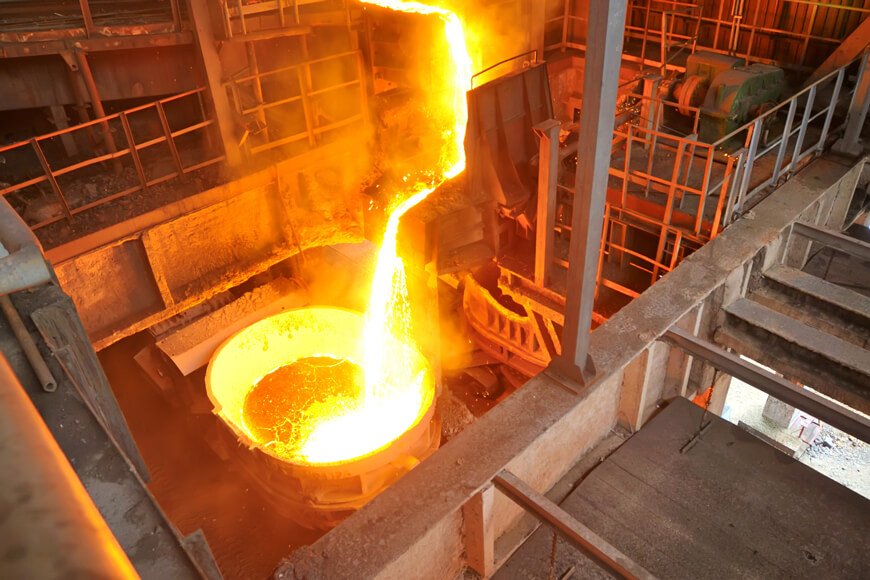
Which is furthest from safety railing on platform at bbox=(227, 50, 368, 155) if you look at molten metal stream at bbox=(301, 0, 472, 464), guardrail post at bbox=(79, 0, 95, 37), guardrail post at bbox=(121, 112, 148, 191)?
guardrail post at bbox=(79, 0, 95, 37)

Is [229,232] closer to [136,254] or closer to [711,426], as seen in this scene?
[136,254]

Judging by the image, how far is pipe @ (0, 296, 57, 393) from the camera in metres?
1.84

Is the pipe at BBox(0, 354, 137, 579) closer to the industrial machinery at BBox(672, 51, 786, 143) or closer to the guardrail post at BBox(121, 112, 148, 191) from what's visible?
the guardrail post at BBox(121, 112, 148, 191)

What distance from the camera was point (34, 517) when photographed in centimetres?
69

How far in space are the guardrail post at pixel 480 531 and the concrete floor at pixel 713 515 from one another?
177 millimetres

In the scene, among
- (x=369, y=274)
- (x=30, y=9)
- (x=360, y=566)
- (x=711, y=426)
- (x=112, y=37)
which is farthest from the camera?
(x=369, y=274)

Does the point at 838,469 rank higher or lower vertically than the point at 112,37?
lower

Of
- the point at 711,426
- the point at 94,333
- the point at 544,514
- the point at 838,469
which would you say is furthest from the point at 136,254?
the point at 838,469

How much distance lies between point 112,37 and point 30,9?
2.30 metres

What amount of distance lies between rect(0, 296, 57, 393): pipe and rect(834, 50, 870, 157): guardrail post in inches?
299

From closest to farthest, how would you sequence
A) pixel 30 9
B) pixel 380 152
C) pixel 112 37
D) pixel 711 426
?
pixel 711 426 → pixel 112 37 → pixel 30 9 → pixel 380 152

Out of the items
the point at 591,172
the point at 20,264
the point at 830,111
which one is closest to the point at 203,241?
the point at 591,172

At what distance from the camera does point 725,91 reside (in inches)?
279

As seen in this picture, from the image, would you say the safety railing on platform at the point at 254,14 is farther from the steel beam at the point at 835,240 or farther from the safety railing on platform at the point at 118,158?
the steel beam at the point at 835,240
